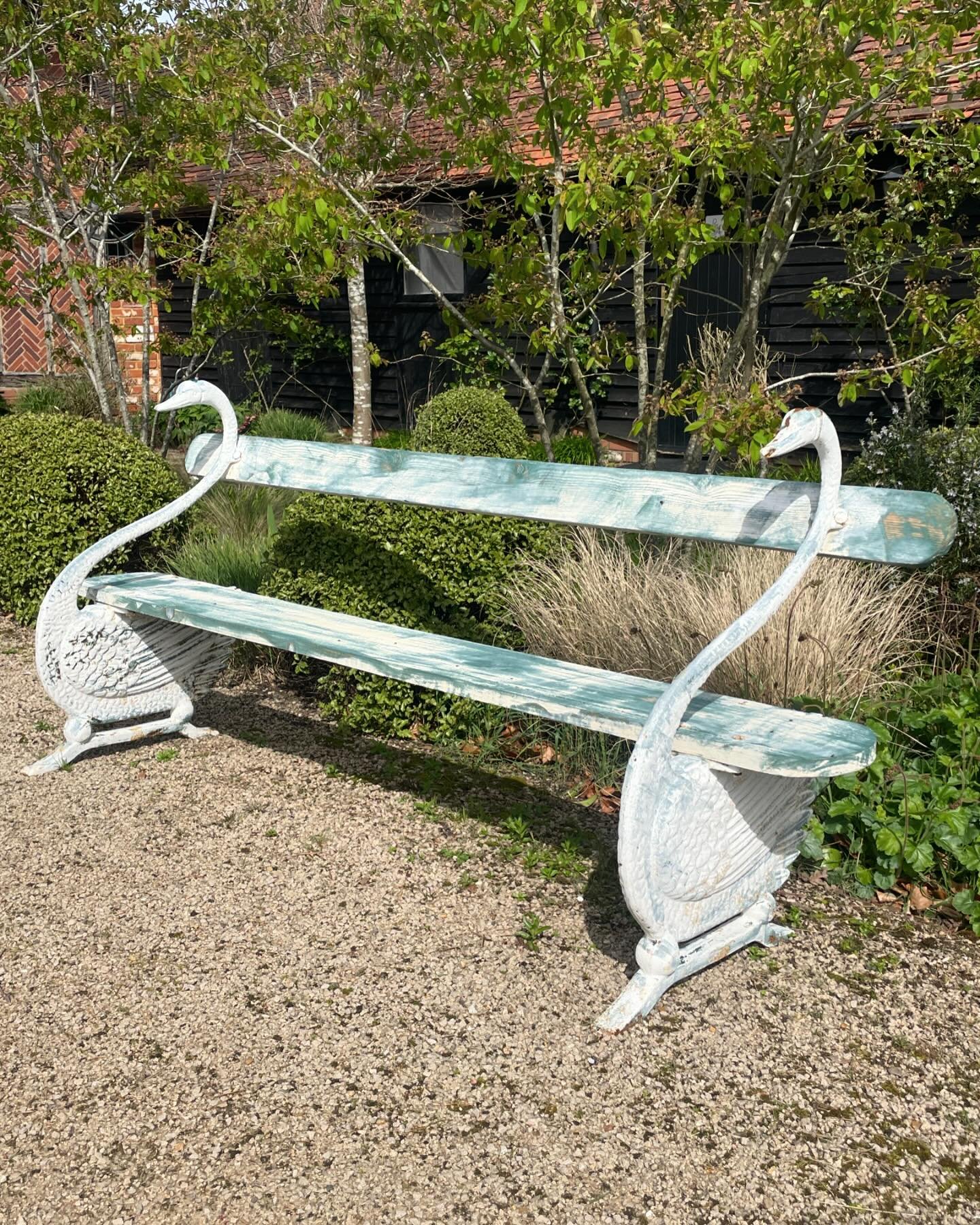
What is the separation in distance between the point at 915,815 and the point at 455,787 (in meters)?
1.42

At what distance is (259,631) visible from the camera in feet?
11.4

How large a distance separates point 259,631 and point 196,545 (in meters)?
2.24

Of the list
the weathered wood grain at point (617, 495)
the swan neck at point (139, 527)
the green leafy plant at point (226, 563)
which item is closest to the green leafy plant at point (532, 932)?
the weathered wood grain at point (617, 495)

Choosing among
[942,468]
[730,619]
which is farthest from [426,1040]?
[942,468]

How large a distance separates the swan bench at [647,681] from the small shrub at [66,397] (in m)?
8.45

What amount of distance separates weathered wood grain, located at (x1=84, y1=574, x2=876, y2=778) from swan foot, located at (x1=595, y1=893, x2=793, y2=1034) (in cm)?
45

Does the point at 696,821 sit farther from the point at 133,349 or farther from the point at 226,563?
the point at 133,349

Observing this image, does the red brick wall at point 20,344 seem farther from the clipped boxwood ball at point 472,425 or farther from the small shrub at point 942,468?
the small shrub at point 942,468

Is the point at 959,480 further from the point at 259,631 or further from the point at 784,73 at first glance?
the point at 259,631

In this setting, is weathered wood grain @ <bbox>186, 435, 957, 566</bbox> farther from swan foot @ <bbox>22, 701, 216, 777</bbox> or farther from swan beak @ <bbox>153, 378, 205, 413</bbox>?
swan foot @ <bbox>22, 701, 216, 777</bbox>

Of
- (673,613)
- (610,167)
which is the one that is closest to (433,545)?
(673,613)

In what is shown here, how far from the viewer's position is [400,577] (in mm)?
4305

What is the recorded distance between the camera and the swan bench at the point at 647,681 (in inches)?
98.6

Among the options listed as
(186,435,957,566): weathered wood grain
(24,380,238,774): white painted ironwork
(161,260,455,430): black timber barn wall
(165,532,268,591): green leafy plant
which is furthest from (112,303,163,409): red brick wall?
(186,435,957,566): weathered wood grain
